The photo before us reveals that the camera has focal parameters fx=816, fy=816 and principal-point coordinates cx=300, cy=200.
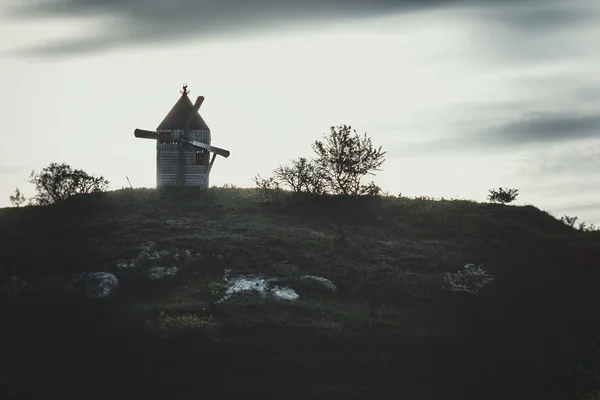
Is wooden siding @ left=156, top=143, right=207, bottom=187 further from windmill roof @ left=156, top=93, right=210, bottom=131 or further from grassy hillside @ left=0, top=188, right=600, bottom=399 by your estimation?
grassy hillside @ left=0, top=188, right=600, bottom=399

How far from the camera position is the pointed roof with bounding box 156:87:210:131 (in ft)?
251

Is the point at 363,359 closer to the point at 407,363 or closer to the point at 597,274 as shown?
the point at 407,363

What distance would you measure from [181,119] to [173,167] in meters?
4.62

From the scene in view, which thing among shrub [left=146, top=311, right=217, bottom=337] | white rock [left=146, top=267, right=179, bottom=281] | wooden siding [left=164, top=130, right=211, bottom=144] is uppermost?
wooden siding [left=164, top=130, right=211, bottom=144]

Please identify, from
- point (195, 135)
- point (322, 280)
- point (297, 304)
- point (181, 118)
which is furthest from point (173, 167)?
point (297, 304)

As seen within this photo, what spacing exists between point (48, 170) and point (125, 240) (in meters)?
17.0

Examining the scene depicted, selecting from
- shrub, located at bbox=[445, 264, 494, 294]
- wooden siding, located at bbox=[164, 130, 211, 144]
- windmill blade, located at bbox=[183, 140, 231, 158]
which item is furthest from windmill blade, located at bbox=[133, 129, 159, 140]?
shrub, located at bbox=[445, 264, 494, 294]

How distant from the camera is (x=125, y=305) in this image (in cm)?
5056

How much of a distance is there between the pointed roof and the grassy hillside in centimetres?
644

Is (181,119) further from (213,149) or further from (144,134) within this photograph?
(213,149)

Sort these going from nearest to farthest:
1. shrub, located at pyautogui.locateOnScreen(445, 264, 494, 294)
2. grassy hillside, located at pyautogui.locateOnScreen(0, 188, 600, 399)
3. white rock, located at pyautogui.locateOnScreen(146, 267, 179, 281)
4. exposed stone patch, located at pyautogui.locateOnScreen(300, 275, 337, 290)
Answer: grassy hillside, located at pyautogui.locateOnScreen(0, 188, 600, 399) < exposed stone patch, located at pyautogui.locateOnScreen(300, 275, 337, 290) < shrub, located at pyautogui.locateOnScreen(445, 264, 494, 294) < white rock, located at pyautogui.locateOnScreen(146, 267, 179, 281)

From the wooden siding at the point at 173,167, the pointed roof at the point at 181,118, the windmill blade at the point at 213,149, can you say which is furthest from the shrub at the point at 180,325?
the pointed roof at the point at 181,118

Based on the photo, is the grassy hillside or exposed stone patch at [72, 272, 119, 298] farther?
exposed stone patch at [72, 272, 119, 298]

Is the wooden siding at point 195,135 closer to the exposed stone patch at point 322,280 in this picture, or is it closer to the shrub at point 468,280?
the exposed stone patch at point 322,280
